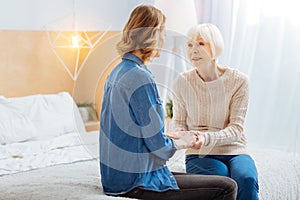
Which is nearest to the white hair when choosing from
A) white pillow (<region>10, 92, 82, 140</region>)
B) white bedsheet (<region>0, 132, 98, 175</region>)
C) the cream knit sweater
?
the cream knit sweater

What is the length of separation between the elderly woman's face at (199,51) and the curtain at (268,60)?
93 cm

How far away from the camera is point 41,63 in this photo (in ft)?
11.9

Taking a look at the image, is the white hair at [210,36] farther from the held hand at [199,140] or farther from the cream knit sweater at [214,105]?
the held hand at [199,140]

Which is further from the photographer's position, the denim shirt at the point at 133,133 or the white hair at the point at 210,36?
the white hair at the point at 210,36

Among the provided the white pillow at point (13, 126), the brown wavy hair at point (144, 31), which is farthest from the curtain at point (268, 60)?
the brown wavy hair at point (144, 31)

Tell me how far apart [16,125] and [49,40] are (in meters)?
0.75

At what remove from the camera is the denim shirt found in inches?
65.7

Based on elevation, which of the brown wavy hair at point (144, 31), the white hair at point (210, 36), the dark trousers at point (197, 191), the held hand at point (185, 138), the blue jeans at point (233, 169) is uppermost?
the brown wavy hair at point (144, 31)

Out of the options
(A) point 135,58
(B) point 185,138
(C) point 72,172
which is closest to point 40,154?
(C) point 72,172

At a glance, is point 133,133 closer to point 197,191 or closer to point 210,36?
point 197,191

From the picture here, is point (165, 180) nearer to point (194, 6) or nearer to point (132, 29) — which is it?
point (132, 29)

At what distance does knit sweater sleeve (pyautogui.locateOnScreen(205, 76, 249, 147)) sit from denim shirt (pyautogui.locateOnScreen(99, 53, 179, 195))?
18.5 inches

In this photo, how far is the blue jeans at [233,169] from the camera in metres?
2.03

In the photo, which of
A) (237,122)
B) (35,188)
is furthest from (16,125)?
(237,122)
